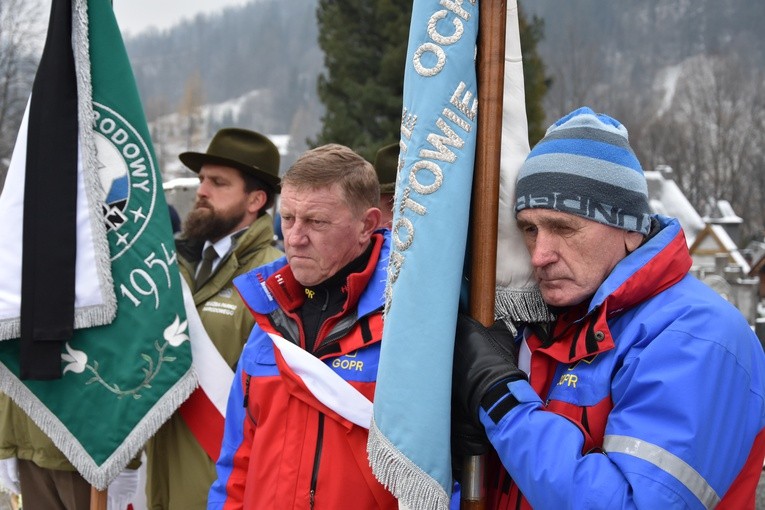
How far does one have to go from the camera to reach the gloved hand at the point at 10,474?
4.21 metres

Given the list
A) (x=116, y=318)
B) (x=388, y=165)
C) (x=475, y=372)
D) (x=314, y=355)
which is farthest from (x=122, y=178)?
(x=475, y=372)

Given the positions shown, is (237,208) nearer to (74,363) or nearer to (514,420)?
(74,363)

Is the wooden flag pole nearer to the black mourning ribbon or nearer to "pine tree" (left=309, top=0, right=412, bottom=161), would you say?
the black mourning ribbon

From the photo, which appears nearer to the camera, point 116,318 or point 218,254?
point 116,318

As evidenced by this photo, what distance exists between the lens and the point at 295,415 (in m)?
2.87

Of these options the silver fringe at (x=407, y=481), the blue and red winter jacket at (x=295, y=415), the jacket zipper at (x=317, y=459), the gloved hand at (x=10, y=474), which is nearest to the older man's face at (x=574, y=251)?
the silver fringe at (x=407, y=481)

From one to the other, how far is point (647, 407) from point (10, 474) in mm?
3434

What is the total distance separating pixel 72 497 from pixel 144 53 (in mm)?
160183

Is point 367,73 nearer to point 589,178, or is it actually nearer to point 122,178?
point 122,178

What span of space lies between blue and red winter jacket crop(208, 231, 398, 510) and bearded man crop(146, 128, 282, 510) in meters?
0.92

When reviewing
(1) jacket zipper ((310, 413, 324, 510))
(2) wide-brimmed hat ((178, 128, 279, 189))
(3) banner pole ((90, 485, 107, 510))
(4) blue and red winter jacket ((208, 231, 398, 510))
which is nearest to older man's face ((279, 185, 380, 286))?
(4) blue and red winter jacket ((208, 231, 398, 510))

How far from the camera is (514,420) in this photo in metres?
2.06

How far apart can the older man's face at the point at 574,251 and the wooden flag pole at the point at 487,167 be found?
0.12 m

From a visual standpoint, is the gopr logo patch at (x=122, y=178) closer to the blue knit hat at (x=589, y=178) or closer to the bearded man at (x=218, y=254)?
the bearded man at (x=218, y=254)
